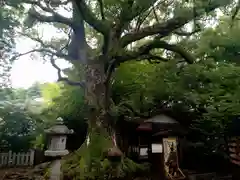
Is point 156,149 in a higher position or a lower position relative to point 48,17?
lower

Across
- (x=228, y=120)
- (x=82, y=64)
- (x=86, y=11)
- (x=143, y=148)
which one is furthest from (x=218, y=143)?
(x=86, y=11)

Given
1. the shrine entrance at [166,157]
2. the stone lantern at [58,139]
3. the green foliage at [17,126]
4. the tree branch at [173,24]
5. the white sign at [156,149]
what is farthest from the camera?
the green foliage at [17,126]

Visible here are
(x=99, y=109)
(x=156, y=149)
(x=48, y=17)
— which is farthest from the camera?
(x=48, y=17)

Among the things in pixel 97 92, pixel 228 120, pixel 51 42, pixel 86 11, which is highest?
pixel 51 42

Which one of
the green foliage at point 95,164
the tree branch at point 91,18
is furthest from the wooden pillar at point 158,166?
the tree branch at point 91,18

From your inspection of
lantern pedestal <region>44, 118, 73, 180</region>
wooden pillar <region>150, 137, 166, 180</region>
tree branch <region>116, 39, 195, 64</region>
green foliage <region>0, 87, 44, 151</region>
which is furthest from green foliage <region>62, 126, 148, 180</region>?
green foliage <region>0, 87, 44, 151</region>

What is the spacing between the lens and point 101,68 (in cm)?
896

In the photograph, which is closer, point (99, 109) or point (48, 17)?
point (99, 109)

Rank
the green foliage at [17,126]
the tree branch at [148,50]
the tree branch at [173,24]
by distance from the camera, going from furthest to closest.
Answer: the green foliage at [17,126]
the tree branch at [148,50]
the tree branch at [173,24]

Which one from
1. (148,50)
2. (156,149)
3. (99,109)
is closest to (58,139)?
(99,109)

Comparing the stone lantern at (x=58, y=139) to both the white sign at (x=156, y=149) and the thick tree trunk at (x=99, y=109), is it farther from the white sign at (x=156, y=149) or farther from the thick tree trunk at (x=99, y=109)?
the white sign at (x=156, y=149)

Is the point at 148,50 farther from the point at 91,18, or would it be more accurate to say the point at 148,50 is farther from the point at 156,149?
the point at 156,149

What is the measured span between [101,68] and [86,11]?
2.04 metres

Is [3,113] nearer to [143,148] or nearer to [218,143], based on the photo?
[143,148]
